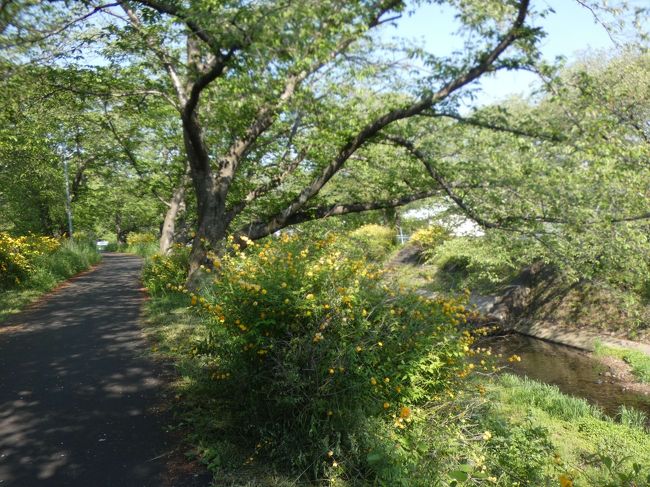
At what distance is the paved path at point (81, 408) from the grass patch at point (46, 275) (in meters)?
1.85

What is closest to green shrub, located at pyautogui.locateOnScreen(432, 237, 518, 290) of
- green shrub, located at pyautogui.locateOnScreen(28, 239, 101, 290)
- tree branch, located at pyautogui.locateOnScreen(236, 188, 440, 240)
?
tree branch, located at pyautogui.locateOnScreen(236, 188, 440, 240)

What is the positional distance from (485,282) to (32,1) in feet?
50.5

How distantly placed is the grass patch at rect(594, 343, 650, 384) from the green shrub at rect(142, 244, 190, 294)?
10.3m

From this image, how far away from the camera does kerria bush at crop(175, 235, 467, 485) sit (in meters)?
3.64

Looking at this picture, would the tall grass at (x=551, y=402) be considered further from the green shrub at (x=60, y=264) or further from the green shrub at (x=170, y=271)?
the green shrub at (x=60, y=264)

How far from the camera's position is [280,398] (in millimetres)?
3643

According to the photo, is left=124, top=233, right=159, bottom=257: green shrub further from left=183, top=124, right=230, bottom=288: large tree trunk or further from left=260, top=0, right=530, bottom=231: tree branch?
left=260, top=0, right=530, bottom=231: tree branch

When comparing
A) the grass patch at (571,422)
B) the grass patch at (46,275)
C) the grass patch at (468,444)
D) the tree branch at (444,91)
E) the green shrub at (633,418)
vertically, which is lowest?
the green shrub at (633,418)

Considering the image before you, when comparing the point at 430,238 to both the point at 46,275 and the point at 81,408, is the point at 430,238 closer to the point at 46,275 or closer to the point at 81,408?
the point at 46,275

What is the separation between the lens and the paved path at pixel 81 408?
365 centimetres

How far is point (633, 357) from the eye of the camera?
10516mm

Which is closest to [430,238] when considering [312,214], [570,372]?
[570,372]

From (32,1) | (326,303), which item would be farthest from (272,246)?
(32,1)

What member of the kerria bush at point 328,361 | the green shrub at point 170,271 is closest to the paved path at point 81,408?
the kerria bush at point 328,361
